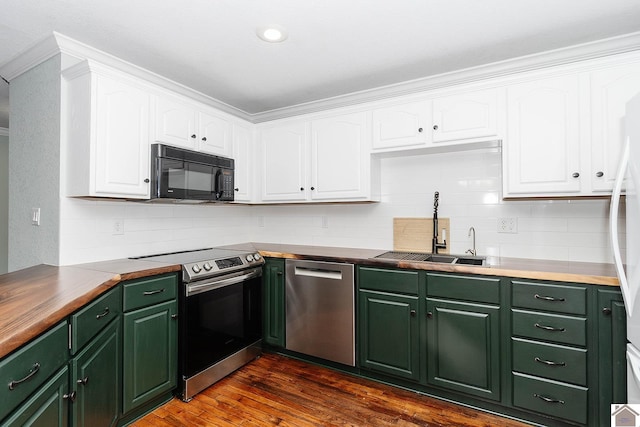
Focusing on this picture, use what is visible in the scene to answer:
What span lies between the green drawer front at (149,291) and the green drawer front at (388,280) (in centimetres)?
136

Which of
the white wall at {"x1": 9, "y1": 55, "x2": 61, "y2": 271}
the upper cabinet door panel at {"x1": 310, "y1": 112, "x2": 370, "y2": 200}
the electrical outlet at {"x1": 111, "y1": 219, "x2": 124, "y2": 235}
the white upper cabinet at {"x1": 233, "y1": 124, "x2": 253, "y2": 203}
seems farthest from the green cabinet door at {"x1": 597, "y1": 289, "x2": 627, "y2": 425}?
the white wall at {"x1": 9, "y1": 55, "x2": 61, "y2": 271}

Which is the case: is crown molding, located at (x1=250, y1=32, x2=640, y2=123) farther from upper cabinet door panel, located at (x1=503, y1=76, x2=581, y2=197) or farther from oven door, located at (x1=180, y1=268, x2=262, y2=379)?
oven door, located at (x1=180, y1=268, x2=262, y2=379)

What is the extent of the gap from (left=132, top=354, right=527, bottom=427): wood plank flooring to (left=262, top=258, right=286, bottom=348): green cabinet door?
14.0 inches

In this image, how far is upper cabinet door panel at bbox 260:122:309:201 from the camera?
10.7 feet

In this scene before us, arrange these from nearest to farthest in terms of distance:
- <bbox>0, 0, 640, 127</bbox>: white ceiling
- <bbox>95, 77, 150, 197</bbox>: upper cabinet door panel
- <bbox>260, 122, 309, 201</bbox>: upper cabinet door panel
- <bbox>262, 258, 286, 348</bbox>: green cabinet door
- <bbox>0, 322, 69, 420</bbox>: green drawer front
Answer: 1. <bbox>0, 322, 69, 420</bbox>: green drawer front
2. <bbox>0, 0, 640, 127</bbox>: white ceiling
3. <bbox>95, 77, 150, 197</bbox>: upper cabinet door panel
4. <bbox>262, 258, 286, 348</bbox>: green cabinet door
5. <bbox>260, 122, 309, 201</bbox>: upper cabinet door panel

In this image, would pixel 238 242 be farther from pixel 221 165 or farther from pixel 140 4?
pixel 140 4

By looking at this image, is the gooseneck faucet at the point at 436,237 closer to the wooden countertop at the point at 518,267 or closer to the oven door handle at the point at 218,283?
the wooden countertop at the point at 518,267

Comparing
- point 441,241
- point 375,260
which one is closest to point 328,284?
point 375,260

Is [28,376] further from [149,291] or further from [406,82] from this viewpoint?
[406,82]

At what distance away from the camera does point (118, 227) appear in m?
2.62

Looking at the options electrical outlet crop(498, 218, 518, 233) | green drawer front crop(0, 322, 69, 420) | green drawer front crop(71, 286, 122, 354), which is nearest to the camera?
green drawer front crop(0, 322, 69, 420)

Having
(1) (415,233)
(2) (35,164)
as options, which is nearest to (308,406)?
(1) (415,233)


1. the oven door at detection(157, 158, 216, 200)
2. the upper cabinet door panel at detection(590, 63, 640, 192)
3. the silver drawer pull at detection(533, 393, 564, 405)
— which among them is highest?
the upper cabinet door panel at detection(590, 63, 640, 192)

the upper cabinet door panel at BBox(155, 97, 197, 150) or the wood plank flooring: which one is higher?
the upper cabinet door panel at BBox(155, 97, 197, 150)
